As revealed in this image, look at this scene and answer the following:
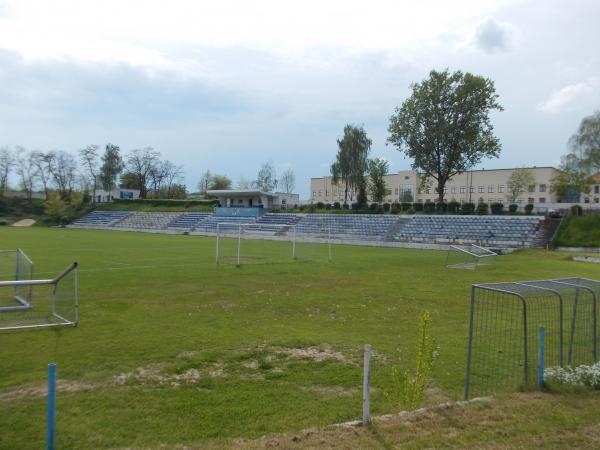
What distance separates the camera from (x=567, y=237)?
44.5 metres

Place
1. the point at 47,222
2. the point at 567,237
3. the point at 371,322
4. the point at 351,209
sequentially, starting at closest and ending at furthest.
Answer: the point at 371,322, the point at 567,237, the point at 351,209, the point at 47,222


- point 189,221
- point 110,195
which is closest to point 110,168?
point 110,195

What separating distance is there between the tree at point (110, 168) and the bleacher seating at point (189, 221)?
3732 centimetres

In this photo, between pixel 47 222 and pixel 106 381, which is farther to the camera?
pixel 47 222

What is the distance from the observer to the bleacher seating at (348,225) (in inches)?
2235

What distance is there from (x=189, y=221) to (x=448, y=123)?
42292 mm

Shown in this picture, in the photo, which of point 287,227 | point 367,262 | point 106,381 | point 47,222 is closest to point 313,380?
point 106,381

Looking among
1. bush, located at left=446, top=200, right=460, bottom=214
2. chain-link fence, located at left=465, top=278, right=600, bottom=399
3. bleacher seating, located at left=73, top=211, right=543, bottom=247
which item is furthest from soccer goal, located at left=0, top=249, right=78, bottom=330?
bush, located at left=446, top=200, right=460, bottom=214

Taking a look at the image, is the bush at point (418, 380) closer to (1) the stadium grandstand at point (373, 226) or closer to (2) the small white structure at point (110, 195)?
(1) the stadium grandstand at point (373, 226)

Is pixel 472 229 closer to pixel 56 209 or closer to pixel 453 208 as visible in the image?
pixel 453 208

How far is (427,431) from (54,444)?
398 cm

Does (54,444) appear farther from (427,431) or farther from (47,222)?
(47,222)

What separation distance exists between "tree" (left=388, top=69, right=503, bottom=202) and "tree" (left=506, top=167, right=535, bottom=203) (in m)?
35.2

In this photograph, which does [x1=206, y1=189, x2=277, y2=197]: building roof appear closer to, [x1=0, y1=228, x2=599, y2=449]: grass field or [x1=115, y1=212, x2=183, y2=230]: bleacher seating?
[x1=115, y1=212, x2=183, y2=230]: bleacher seating
